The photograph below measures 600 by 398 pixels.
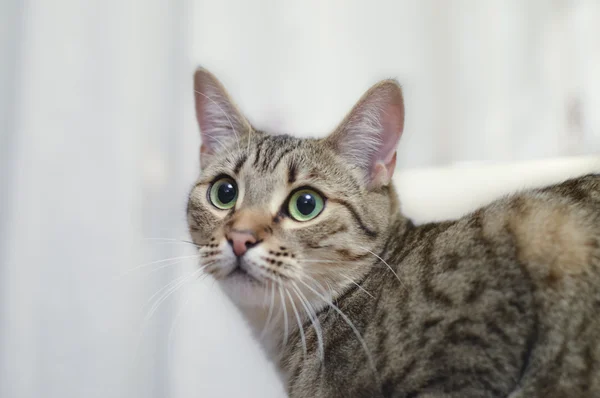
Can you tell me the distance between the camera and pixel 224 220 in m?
0.91

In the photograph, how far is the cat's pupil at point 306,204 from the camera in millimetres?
919

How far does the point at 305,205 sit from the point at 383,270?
184 millimetres

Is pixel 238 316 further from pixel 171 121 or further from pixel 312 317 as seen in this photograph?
pixel 171 121

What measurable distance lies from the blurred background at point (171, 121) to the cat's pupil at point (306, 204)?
1.24 feet

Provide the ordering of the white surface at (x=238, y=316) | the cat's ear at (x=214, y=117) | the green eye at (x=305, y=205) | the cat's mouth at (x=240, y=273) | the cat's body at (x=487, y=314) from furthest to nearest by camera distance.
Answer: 1. the white surface at (x=238, y=316)
2. the cat's ear at (x=214, y=117)
3. the green eye at (x=305, y=205)
4. the cat's mouth at (x=240, y=273)
5. the cat's body at (x=487, y=314)

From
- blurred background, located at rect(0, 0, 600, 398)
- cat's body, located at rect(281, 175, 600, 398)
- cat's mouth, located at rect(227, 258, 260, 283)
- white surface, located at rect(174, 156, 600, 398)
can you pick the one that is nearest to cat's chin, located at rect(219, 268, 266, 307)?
cat's mouth, located at rect(227, 258, 260, 283)

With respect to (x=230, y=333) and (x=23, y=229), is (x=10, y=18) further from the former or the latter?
(x=230, y=333)

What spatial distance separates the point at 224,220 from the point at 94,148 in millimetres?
567

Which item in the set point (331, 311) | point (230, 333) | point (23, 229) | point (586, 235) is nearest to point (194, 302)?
point (230, 333)

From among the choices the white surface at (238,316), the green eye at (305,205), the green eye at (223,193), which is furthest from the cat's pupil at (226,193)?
the white surface at (238,316)

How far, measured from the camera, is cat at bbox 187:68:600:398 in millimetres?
717

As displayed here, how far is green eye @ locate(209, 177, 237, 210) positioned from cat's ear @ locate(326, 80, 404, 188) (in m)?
0.22

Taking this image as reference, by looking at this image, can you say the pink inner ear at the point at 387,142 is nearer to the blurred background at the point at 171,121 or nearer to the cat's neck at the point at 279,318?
the cat's neck at the point at 279,318

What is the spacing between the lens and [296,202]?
929 millimetres
